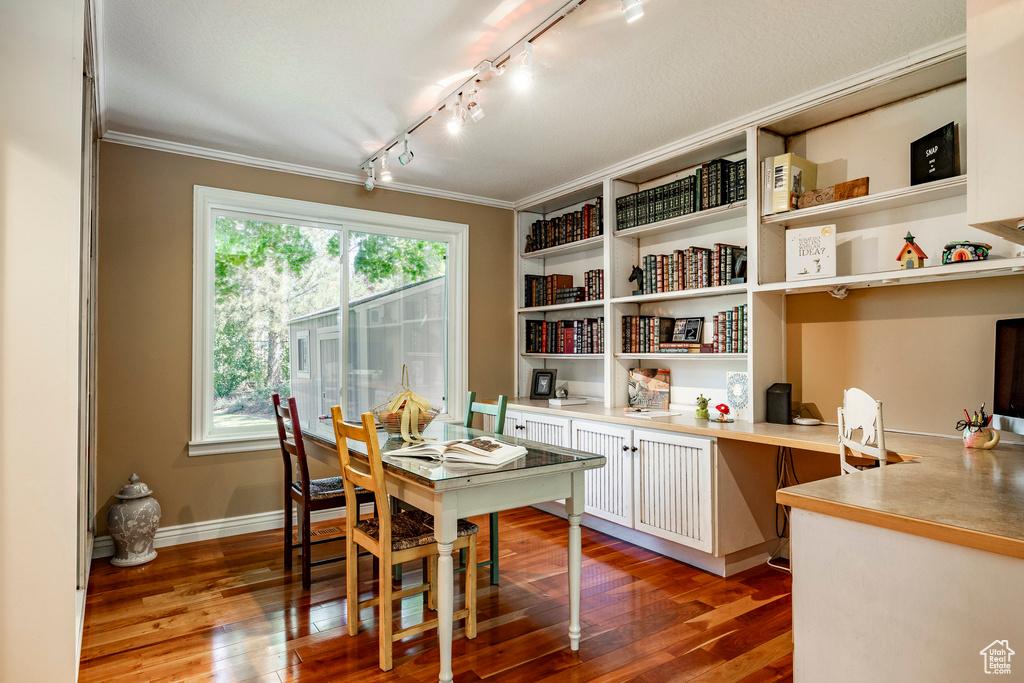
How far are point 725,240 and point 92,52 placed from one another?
11.0ft

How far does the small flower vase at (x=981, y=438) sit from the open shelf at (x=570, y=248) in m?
2.45

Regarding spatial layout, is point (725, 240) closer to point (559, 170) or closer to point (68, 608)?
point (559, 170)

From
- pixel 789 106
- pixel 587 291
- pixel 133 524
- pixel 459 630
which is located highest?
pixel 789 106

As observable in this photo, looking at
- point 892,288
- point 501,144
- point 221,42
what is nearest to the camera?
point 221,42

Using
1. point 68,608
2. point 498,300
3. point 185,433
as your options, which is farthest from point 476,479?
point 498,300

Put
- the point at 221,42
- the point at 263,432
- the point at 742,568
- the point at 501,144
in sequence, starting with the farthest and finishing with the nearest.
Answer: the point at 263,432 < the point at 501,144 < the point at 742,568 < the point at 221,42

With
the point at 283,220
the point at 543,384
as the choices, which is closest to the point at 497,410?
the point at 543,384

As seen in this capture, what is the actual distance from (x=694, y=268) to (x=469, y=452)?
6.67ft

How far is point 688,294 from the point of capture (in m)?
3.45

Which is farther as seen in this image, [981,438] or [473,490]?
[981,438]

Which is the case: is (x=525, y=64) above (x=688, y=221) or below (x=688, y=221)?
above

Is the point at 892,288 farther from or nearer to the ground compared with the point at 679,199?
nearer to the ground

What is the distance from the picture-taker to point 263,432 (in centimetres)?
393

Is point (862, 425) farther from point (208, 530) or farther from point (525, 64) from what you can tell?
point (208, 530)
